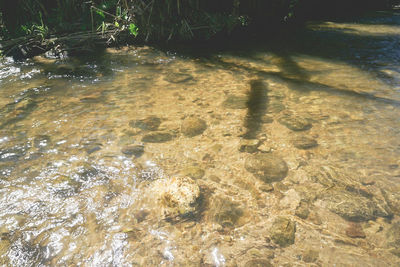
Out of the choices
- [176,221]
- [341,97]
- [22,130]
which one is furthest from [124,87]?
[341,97]


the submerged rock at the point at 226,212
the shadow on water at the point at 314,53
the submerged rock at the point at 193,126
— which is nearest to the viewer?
the submerged rock at the point at 226,212

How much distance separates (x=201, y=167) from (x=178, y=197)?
497mm

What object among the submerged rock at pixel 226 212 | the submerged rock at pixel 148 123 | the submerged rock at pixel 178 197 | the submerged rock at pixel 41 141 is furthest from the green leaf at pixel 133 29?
the submerged rock at pixel 226 212

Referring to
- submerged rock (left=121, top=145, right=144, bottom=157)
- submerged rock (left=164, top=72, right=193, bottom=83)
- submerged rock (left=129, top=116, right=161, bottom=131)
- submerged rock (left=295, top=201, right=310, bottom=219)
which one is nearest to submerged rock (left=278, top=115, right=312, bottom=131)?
submerged rock (left=295, top=201, right=310, bottom=219)

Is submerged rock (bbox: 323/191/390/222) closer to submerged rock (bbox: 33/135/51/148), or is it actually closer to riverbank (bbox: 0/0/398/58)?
submerged rock (bbox: 33/135/51/148)

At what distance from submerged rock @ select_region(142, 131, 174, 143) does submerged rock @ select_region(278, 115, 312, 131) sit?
1.21 meters

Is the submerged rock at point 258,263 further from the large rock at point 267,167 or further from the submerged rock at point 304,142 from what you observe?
the submerged rock at point 304,142

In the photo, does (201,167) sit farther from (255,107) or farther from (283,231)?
(255,107)

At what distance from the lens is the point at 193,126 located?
8.79ft

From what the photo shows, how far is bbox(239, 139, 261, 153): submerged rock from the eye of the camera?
2320mm

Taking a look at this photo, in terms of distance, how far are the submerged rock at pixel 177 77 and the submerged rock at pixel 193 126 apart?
1.24 m

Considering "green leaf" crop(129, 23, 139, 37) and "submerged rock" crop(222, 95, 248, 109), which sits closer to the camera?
"submerged rock" crop(222, 95, 248, 109)

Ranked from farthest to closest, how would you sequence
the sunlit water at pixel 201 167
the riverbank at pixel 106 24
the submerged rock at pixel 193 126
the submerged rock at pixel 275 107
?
the riverbank at pixel 106 24
the submerged rock at pixel 275 107
the submerged rock at pixel 193 126
the sunlit water at pixel 201 167

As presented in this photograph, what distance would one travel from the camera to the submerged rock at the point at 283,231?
59.9 inches
